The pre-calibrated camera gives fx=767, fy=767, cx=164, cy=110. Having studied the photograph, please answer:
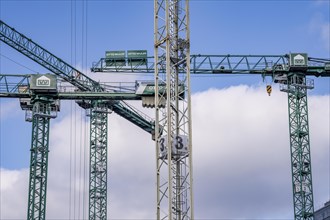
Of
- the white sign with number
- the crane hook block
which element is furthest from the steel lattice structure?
the white sign with number

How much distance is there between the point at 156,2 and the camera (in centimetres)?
6353

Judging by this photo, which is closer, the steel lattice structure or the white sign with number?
the white sign with number

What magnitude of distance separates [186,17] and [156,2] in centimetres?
288

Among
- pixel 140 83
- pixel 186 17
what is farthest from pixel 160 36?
pixel 140 83

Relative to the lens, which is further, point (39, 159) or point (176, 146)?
point (39, 159)

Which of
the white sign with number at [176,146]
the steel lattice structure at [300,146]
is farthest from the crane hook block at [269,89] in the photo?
the white sign with number at [176,146]

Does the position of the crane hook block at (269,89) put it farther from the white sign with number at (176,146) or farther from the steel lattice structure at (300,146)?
the white sign with number at (176,146)

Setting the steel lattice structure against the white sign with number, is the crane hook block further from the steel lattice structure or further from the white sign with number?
the white sign with number

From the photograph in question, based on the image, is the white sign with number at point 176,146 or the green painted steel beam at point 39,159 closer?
the white sign with number at point 176,146

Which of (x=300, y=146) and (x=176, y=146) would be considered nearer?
(x=176, y=146)

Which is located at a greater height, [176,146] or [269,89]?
[269,89]

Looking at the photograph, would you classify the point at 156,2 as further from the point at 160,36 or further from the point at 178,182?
the point at 178,182

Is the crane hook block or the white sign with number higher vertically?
the crane hook block

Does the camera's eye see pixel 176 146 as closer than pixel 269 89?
Yes
